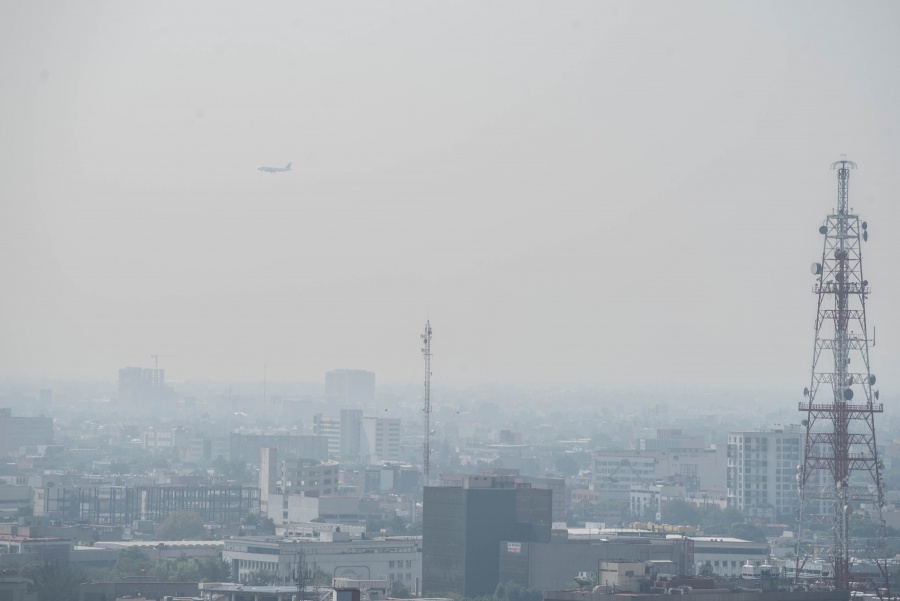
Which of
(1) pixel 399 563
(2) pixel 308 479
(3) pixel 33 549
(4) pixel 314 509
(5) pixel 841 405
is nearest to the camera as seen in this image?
(5) pixel 841 405

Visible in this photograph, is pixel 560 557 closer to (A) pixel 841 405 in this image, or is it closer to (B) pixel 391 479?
(A) pixel 841 405

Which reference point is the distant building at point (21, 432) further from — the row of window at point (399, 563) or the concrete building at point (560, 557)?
the concrete building at point (560, 557)

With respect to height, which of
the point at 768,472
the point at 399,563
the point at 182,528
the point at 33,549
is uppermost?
the point at 768,472

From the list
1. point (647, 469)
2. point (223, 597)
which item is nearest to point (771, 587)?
point (223, 597)

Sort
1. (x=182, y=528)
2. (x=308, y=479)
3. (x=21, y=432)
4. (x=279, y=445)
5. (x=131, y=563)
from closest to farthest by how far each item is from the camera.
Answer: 1. (x=131, y=563)
2. (x=182, y=528)
3. (x=308, y=479)
4. (x=279, y=445)
5. (x=21, y=432)

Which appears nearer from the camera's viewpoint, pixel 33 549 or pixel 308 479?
pixel 33 549

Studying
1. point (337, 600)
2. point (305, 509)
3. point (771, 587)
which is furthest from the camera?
point (305, 509)

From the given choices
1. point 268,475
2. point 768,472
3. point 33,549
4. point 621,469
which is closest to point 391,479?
point 621,469

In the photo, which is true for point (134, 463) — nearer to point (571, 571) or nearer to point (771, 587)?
point (571, 571)
